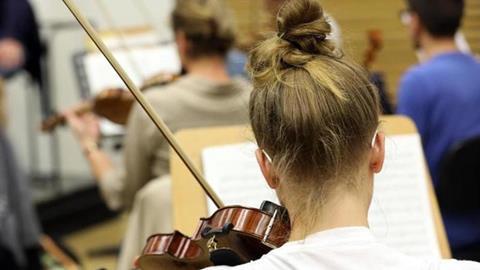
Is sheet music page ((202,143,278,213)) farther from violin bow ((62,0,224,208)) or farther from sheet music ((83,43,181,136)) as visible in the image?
sheet music ((83,43,181,136))

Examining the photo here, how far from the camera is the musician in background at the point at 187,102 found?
8.94 ft

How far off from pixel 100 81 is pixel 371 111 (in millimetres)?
2433

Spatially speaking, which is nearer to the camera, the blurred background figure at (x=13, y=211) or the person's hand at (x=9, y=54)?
the blurred background figure at (x=13, y=211)

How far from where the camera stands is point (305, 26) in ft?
4.78

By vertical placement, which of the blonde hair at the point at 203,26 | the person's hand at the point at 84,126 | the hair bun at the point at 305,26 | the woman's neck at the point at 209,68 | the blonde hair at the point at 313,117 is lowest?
the person's hand at the point at 84,126

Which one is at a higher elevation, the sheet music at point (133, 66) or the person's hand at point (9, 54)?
the sheet music at point (133, 66)

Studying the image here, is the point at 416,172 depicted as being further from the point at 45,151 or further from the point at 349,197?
the point at 45,151

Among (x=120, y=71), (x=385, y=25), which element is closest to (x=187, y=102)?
(x=120, y=71)

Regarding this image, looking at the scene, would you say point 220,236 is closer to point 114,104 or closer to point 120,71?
point 120,71

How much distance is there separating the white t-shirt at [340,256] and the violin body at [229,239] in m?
0.21

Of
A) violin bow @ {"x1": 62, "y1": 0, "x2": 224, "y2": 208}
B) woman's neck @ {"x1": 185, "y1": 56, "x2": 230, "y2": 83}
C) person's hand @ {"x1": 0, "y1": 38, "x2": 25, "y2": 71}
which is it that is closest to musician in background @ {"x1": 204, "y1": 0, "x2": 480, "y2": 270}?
violin bow @ {"x1": 62, "y1": 0, "x2": 224, "y2": 208}

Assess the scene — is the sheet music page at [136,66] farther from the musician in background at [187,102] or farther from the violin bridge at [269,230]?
the violin bridge at [269,230]

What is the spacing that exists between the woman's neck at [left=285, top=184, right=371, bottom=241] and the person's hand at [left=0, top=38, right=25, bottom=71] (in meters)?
3.37

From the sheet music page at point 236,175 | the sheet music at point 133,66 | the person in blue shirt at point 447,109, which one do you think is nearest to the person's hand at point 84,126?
the sheet music at point 133,66
